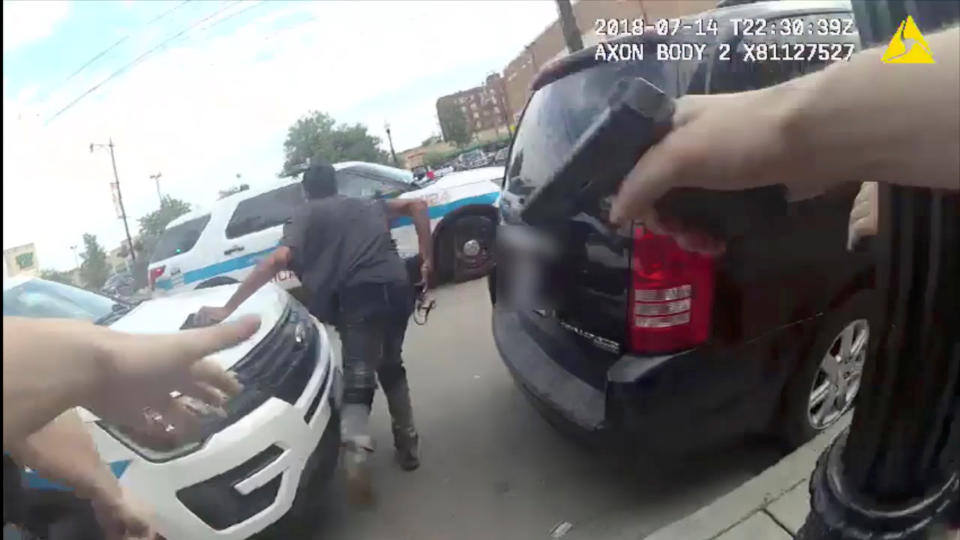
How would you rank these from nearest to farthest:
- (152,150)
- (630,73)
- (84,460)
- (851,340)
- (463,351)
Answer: (84,460) < (152,150) < (630,73) < (463,351) < (851,340)

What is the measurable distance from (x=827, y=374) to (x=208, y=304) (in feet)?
4.13

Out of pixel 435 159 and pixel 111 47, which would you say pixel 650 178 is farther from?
pixel 111 47

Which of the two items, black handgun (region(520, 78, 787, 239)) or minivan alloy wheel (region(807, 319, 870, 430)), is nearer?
black handgun (region(520, 78, 787, 239))

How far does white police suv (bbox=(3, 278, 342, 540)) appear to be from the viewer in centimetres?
76

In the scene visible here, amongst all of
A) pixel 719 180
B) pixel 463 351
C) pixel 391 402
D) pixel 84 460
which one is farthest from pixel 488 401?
pixel 84 460

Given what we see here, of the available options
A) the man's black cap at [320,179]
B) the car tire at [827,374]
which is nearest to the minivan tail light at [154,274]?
the man's black cap at [320,179]

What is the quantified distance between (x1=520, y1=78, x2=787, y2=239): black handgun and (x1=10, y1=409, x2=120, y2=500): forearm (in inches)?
26.4

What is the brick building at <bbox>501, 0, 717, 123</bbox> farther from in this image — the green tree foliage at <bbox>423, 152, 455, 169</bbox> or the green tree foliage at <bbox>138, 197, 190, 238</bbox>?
the green tree foliage at <bbox>138, 197, 190, 238</bbox>

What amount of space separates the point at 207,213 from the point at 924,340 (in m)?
1.14

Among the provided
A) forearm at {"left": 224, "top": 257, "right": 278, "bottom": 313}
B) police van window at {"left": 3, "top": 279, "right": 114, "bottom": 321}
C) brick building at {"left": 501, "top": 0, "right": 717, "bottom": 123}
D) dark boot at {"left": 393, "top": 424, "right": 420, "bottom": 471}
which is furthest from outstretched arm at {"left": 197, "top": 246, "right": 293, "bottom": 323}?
brick building at {"left": 501, "top": 0, "right": 717, "bottom": 123}

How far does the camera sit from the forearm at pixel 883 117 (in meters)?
0.81

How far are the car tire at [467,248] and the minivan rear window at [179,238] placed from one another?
0.36 metres

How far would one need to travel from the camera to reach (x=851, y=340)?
4.48 ft

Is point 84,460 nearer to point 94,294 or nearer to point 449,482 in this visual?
point 94,294
